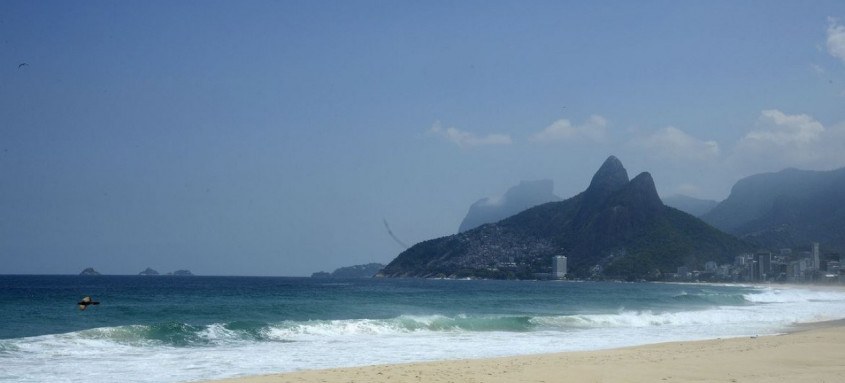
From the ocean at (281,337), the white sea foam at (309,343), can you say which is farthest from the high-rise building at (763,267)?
the white sea foam at (309,343)

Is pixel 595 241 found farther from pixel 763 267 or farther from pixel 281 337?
pixel 281 337

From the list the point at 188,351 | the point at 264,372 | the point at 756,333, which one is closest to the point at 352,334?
the point at 188,351

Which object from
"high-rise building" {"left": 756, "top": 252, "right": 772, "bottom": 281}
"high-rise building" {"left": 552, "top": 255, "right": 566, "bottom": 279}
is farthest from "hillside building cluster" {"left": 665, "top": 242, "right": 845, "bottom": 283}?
"high-rise building" {"left": 552, "top": 255, "right": 566, "bottom": 279}

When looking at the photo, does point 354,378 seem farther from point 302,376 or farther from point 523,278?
point 523,278

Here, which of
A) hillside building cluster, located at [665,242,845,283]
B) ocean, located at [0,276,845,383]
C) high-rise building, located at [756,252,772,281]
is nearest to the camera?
ocean, located at [0,276,845,383]

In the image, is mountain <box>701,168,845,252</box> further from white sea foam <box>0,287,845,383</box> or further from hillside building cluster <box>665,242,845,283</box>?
white sea foam <box>0,287,845,383</box>

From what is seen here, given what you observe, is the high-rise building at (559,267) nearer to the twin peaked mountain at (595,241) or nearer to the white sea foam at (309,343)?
the twin peaked mountain at (595,241)
